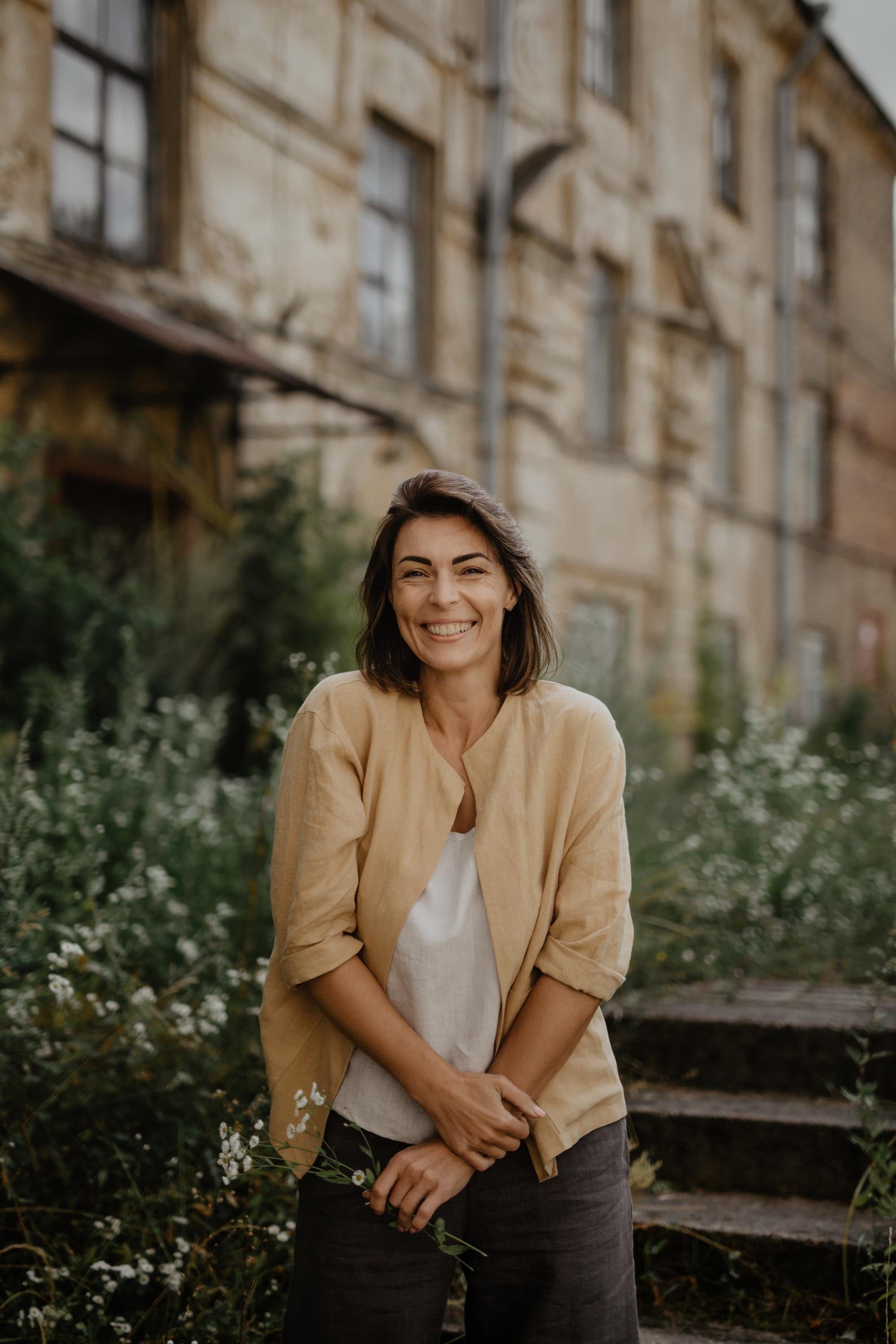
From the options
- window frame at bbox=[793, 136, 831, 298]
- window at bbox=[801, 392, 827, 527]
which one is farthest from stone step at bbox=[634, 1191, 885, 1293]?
window frame at bbox=[793, 136, 831, 298]

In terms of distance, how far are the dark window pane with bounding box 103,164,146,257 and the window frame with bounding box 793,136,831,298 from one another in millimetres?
9993

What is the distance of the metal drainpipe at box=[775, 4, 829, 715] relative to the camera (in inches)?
552

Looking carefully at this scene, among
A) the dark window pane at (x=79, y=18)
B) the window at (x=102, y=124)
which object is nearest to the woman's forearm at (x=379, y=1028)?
the window at (x=102, y=124)

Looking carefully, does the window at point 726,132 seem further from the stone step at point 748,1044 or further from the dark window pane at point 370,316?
the stone step at point 748,1044

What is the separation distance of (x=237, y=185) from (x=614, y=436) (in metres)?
5.16

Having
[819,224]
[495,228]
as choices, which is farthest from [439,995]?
[819,224]

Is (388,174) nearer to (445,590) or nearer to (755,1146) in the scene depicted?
(755,1146)

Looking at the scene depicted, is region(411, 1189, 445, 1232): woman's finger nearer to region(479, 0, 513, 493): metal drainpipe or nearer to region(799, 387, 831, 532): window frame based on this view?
region(479, 0, 513, 493): metal drainpipe

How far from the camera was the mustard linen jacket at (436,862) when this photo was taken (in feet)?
5.89

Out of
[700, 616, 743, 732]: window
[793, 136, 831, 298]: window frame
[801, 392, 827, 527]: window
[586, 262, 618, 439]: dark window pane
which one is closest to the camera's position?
[586, 262, 618, 439]: dark window pane

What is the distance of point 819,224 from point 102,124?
37.9ft

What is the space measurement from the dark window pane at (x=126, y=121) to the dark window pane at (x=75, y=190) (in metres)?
0.20

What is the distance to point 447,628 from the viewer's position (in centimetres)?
191

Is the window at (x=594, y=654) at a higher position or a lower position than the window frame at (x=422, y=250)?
lower
